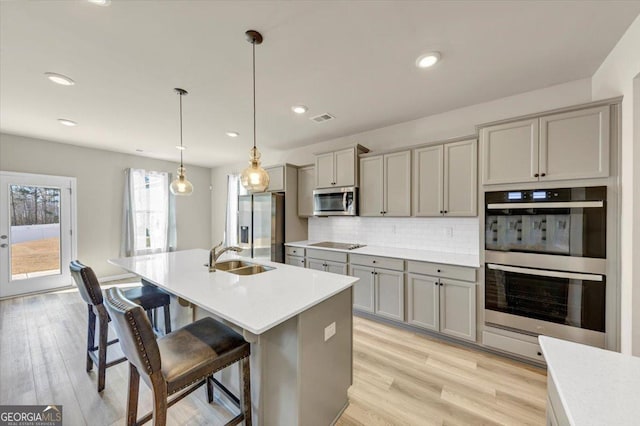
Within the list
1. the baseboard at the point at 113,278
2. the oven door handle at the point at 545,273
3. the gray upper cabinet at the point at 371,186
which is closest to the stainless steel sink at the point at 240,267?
the gray upper cabinet at the point at 371,186

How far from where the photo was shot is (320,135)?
4008 millimetres

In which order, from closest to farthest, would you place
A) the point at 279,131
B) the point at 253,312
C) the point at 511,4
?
the point at 253,312
the point at 511,4
the point at 279,131

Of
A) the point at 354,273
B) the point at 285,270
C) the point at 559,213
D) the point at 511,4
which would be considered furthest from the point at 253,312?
the point at 559,213

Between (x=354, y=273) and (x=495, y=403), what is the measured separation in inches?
71.3

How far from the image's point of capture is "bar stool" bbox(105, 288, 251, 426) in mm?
1117

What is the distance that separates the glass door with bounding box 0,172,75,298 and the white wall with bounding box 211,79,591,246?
385 cm

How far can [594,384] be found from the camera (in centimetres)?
78

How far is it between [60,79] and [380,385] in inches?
159

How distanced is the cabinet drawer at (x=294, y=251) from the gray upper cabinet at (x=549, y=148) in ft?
8.66

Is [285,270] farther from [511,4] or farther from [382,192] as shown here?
[511,4]

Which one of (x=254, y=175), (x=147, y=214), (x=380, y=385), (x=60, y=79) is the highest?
(x=60, y=79)

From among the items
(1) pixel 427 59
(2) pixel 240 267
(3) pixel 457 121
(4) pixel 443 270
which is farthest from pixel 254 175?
(3) pixel 457 121

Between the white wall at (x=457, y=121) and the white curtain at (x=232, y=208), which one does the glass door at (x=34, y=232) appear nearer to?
the white curtain at (x=232, y=208)

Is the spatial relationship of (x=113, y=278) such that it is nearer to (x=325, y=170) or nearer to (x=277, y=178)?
(x=277, y=178)
